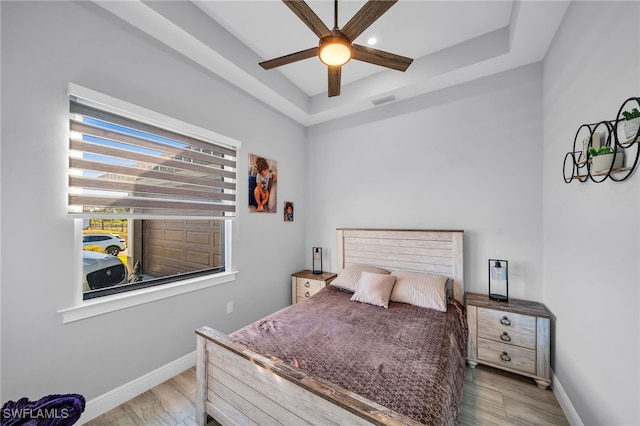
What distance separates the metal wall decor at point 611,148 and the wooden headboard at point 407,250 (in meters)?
1.26

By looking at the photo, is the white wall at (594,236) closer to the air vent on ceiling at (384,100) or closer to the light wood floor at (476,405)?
the light wood floor at (476,405)

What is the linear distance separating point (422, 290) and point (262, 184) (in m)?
2.20

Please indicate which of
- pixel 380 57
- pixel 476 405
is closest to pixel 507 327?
pixel 476 405

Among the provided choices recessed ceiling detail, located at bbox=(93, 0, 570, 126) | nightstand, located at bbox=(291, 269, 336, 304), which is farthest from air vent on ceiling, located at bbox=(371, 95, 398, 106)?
nightstand, located at bbox=(291, 269, 336, 304)

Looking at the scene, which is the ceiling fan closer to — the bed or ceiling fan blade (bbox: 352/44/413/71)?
ceiling fan blade (bbox: 352/44/413/71)

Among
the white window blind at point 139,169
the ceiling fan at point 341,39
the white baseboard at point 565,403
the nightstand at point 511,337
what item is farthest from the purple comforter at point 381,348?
the ceiling fan at point 341,39

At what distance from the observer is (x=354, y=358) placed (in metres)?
1.52

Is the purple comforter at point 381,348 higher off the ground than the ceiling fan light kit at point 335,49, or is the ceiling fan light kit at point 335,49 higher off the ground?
the ceiling fan light kit at point 335,49

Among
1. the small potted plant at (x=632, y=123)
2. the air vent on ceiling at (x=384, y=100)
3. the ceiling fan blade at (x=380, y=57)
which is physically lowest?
the small potted plant at (x=632, y=123)

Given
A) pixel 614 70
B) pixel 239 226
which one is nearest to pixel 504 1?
pixel 614 70

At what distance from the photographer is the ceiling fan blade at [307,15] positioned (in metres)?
1.35

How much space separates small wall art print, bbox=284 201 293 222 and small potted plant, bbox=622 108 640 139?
3090 millimetres

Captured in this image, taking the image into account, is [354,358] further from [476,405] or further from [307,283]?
[307,283]

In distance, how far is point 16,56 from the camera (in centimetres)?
144
